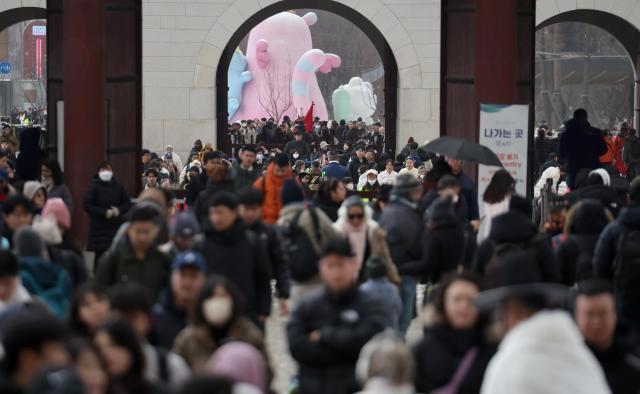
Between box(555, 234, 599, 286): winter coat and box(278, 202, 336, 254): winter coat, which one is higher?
box(278, 202, 336, 254): winter coat

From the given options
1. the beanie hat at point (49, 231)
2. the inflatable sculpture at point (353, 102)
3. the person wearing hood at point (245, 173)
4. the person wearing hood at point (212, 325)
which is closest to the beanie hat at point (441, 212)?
the beanie hat at point (49, 231)

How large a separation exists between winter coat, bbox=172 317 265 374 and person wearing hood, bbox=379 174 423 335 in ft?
15.5

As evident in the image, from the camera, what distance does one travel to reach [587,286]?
7.77 meters

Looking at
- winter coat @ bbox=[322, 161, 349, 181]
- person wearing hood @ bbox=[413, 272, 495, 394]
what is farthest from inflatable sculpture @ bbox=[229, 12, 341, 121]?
person wearing hood @ bbox=[413, 272, 495, 394]

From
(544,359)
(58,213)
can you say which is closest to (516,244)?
(58,213)

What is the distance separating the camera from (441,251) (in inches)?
463

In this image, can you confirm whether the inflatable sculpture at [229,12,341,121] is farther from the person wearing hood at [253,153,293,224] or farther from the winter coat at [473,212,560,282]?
the winter coat at [473,212,560,282]

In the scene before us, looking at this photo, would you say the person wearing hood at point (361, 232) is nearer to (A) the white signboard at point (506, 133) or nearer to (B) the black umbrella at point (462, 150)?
(B) the black umbrella at point (462, 150)

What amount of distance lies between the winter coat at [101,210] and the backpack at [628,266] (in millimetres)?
6228

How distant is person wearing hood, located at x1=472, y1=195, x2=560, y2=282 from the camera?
10695 mm

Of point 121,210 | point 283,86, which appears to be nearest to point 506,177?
point 121,210

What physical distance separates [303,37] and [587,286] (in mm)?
56332

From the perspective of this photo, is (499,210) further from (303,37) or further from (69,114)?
(303,37)

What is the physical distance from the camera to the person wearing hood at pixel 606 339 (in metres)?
7.52
